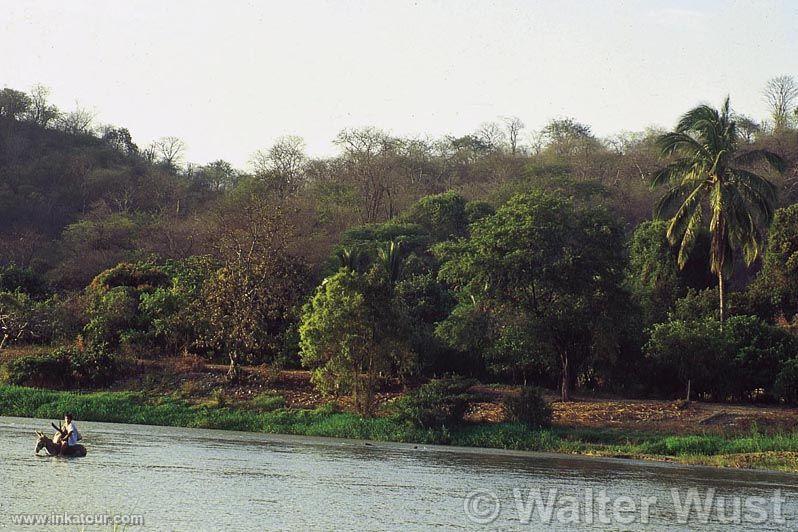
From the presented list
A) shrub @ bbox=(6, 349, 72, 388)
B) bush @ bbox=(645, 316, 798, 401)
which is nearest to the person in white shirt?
shrub @ bbox=(6, 349, 72, 388)

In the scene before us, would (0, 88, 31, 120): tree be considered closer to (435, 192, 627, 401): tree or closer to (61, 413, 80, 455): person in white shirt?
(435, 192, 627, 401): tree

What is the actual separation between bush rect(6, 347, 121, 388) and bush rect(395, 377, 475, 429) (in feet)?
51.4

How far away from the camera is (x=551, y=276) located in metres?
41.2

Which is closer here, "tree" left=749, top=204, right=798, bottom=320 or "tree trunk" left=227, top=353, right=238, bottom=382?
"tree trunk" left=227, top=353, right=238, bottom=382

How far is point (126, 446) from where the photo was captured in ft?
109

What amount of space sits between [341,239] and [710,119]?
29.1 m

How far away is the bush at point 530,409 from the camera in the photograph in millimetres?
38844

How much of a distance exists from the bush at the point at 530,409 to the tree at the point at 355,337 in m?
5.02

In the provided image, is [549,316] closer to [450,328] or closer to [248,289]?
[450,328]

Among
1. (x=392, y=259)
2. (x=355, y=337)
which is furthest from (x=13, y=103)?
(x=355, y=337)

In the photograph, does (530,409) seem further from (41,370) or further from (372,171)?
(372,171)

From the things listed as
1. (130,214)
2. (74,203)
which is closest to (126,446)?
(130,214)

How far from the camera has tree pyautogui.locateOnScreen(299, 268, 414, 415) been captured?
41.2 m

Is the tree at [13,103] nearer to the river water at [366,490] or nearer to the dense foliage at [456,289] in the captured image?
the dense foliage at [456,289]
